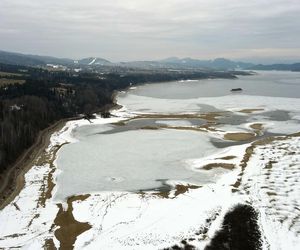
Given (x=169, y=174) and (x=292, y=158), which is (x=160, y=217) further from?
(x=292, y=158)

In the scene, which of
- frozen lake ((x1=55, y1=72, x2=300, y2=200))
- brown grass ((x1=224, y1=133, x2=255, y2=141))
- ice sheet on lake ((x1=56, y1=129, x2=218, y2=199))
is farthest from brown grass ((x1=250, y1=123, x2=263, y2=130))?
ice sheet on lake ((x1=56, y1=129, x2=218, y2=199))

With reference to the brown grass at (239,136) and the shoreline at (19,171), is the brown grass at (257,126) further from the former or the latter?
the shoreline at (19,171)

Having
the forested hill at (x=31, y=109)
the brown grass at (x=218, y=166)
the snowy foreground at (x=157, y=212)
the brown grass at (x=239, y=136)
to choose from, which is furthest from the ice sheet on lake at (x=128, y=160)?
the forested hill at (x=31, y=109)

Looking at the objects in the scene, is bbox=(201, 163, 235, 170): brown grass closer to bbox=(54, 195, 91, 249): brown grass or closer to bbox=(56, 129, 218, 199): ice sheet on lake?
bbox=(56, 129, 218, 199): ice sheet on lake

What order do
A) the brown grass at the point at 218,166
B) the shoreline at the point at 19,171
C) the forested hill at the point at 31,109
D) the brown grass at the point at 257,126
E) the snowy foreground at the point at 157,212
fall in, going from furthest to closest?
1. the brown grass at the point at 257,126
2. the forested hill at the point at 31,109
3. the brown grass at the point at 218,166
4. the shoreline at the point at 19,171
5. the snowy foreground at the point at 157,212

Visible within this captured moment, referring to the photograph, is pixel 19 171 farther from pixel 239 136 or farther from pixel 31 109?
pixel 239 136

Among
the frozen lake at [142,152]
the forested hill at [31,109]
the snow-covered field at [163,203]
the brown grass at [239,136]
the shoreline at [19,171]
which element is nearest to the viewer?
the snow-covered field at [163,203]
